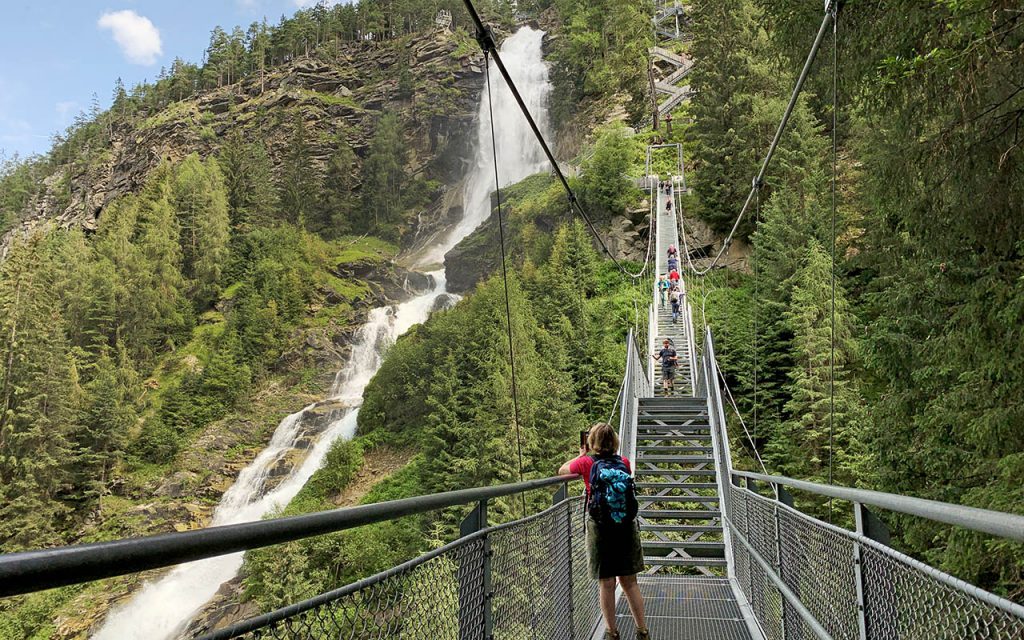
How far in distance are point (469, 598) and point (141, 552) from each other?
1.38m

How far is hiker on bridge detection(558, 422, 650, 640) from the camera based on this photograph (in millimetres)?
3152

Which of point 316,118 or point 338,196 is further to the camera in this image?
point 316,118

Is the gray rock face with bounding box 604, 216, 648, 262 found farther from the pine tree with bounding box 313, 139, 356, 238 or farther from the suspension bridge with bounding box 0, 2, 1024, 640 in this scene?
the pine tree with bounding box 313, 139, 356, 238

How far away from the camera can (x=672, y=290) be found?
15.1 meters

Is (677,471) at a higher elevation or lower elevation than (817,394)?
lower

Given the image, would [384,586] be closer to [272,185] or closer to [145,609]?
[145,609]

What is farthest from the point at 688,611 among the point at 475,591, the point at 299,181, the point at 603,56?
the point at 299,181

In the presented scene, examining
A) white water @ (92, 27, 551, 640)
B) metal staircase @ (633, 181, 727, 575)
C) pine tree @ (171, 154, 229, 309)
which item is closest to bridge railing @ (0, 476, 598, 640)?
metal staircase @ (633, 181, 727, 575)

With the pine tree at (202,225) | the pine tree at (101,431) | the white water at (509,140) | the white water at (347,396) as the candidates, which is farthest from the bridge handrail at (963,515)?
the pine tree at (202,225)

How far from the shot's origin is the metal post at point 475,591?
183cm

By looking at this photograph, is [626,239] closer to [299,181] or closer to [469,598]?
[469,598]

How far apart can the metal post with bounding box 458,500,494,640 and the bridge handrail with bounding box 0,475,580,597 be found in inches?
32.1

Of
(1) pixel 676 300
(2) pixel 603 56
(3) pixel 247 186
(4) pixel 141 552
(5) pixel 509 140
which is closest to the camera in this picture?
(4) pixel 141 552

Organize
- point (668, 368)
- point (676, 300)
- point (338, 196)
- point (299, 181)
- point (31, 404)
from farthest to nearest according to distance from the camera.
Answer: point (299, 181), point (338, 196), point (31, 404), point (676, 300), point (668, 368)
